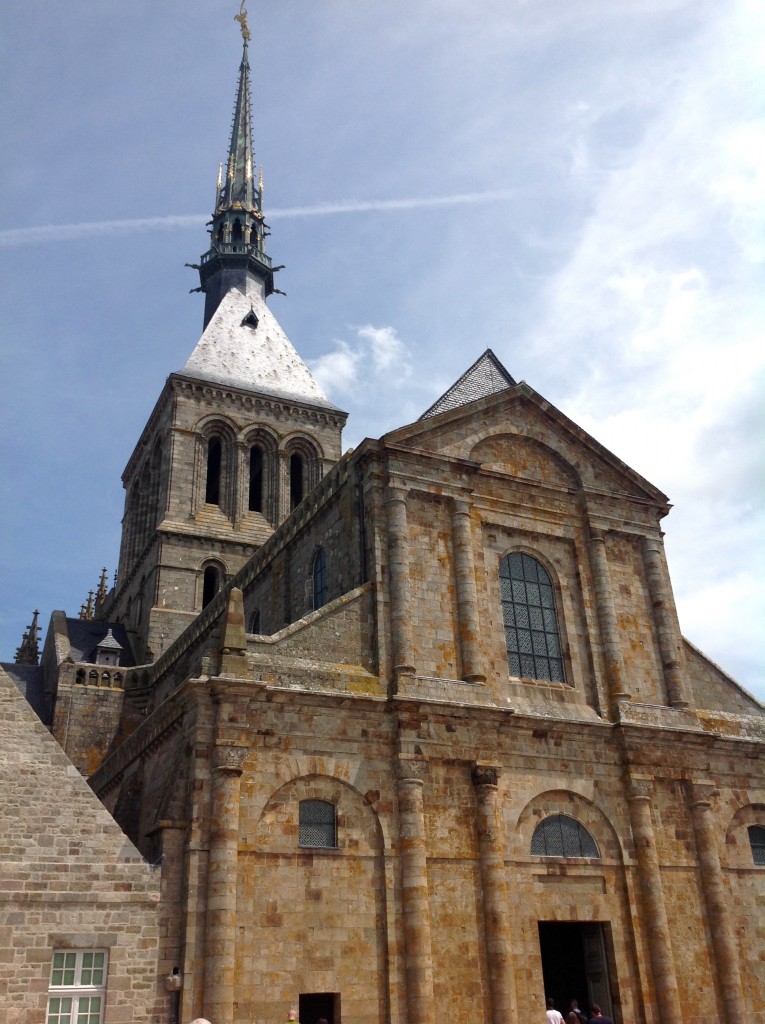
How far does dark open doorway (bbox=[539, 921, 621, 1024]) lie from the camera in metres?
18.0

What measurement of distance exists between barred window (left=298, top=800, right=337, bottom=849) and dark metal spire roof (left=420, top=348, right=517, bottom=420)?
29.7 ft

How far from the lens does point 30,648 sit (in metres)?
45.1

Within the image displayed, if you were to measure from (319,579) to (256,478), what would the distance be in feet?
64.0

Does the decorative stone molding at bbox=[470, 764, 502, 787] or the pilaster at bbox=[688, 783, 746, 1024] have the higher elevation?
the decorative stone molding at bbox=[470, 764, 502, 787]

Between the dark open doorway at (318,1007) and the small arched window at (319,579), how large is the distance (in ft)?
27.1

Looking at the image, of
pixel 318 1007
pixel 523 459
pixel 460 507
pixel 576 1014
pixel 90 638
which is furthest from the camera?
pixel 90 638

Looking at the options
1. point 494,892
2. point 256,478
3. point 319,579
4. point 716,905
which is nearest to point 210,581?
point 256,478

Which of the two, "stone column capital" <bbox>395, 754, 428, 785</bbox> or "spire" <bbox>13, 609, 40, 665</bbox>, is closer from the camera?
"stone column capital" <bbox>395, 754, 428, 785</bbox>

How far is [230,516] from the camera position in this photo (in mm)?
37938

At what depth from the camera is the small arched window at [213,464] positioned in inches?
1548

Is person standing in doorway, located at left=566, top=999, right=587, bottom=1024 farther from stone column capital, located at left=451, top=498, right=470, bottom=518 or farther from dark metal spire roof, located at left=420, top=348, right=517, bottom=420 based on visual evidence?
dark metal spire roof, located at left=420, top=348, right=517, bottom=420

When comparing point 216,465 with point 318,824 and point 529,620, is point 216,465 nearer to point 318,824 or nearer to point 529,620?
point 529,620

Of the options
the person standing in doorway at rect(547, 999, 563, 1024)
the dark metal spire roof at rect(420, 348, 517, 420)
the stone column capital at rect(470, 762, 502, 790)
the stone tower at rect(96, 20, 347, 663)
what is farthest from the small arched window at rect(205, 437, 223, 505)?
the person standing in doorway at rect(547, 999, 563, 1024)

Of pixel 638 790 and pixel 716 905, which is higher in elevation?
Answer: pixel 638 790
